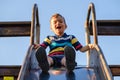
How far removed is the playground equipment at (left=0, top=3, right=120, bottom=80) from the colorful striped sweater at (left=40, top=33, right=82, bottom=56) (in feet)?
0.63

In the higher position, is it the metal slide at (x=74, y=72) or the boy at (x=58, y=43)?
the boy at (x=58, y=43)

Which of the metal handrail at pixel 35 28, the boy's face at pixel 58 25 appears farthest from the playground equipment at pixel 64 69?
the boy's face at pixel 58 25

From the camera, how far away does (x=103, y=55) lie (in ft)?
11.7

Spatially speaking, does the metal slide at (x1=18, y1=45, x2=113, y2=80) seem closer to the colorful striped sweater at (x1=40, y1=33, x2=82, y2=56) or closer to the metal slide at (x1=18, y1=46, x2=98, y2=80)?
the metal slide at (x1=18, y1=46, x2=98, y2=80)

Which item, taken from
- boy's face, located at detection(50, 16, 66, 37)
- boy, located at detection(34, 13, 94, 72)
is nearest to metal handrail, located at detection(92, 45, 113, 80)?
boy, located at detection(34, 13, 94, 72)

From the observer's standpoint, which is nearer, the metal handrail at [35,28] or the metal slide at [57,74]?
the metal slide at [57,74]

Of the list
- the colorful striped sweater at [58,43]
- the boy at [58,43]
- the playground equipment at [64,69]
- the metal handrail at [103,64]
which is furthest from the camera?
the colorful striped sweater at [58,43]

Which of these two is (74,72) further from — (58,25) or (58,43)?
(58,25)

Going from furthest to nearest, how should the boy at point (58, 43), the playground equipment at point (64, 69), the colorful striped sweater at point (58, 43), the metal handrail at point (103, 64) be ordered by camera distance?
the colorful striped sweater at point (58, 43)
the boy at point (58, 43)
the playground equipment at point (64, 69)
the metal handrail at point (103, 64)

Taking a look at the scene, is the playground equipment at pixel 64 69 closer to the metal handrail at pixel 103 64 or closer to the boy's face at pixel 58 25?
the metal handrail at pixel 103 64

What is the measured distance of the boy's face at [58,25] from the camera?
4.34 meters

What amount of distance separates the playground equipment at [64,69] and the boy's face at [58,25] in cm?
30

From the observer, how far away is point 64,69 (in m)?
3.70

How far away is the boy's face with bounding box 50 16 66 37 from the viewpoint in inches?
171
